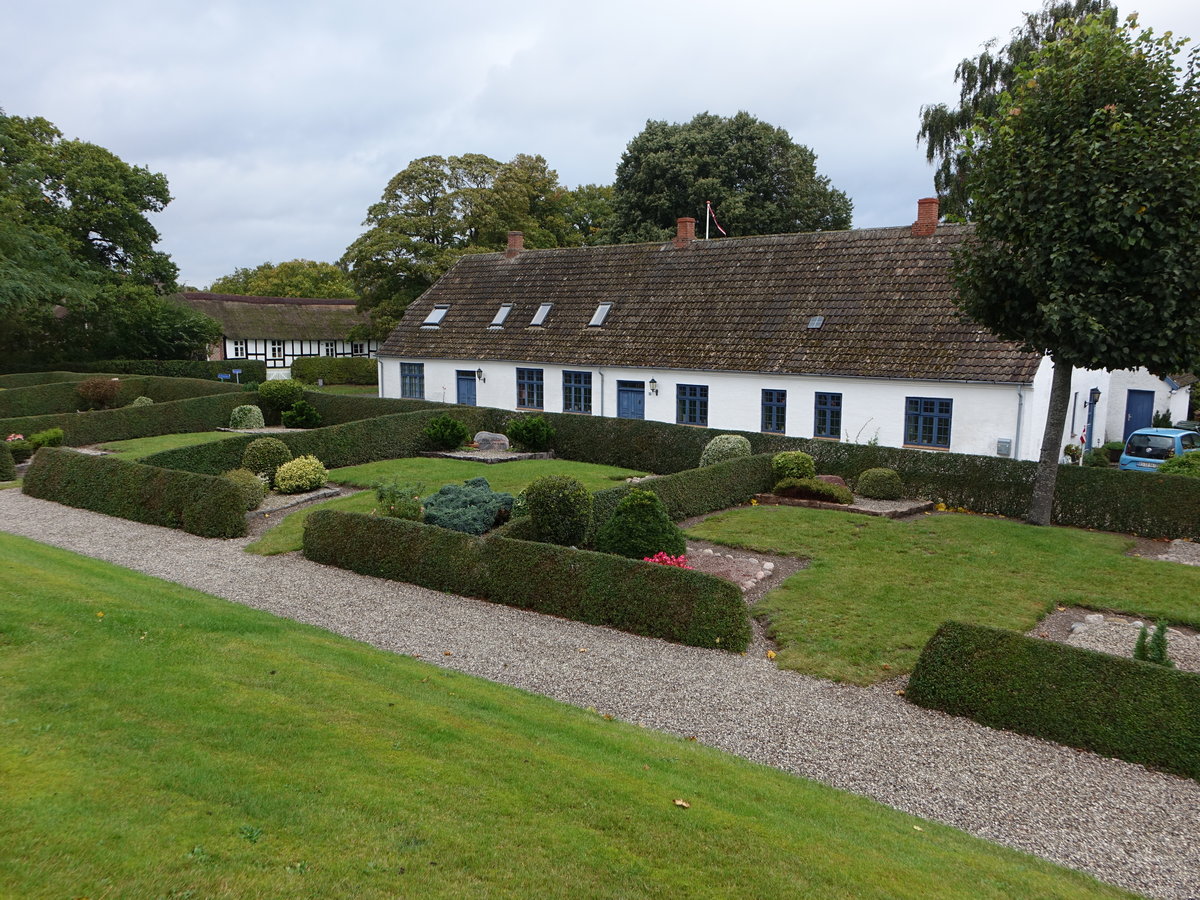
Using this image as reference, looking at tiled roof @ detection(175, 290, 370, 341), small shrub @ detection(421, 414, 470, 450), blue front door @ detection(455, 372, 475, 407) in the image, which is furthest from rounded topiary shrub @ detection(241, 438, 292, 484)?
tiled roof @ detection(175, 290, 370, 341)

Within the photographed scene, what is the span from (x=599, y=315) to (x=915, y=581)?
61.1 ft

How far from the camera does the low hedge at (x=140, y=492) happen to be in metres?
16.8

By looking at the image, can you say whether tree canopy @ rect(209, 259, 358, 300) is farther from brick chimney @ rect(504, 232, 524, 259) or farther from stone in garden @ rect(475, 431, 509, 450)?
stone in garden @ rect(475, 431, 509, 450)

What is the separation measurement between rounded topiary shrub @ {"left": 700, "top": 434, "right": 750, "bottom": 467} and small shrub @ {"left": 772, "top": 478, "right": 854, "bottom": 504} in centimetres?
164

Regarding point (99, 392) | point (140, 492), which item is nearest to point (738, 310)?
point (140, 492)

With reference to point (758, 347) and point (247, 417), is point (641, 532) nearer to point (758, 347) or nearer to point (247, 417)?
point (758, 347)

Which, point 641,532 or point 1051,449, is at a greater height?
point 1051,449

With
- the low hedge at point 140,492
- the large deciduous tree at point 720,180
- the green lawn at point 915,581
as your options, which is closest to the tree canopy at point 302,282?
the large deciduous tree at point 720,180

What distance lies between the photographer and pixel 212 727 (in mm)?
6391

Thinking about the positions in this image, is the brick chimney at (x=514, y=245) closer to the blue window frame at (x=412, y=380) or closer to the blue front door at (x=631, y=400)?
the blue window frame at (x=412, y=380)

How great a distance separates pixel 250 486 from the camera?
19.0 m

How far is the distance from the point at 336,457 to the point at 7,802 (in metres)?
19.7

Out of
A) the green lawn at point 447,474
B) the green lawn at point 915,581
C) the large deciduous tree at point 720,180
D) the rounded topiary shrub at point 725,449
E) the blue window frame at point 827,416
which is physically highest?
the large deciduous tree at point 720,180

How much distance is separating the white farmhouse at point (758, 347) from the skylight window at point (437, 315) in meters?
0.09
